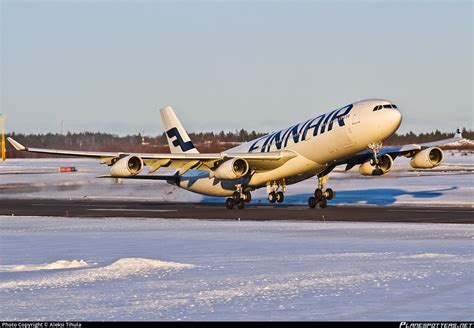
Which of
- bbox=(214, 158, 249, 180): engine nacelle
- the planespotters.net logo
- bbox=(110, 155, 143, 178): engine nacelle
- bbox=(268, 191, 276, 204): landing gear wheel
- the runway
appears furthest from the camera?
bbox=(268, 191, 276, 204): landing gear wheel

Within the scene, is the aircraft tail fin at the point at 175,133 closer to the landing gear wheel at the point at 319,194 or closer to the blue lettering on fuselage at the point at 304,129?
the blue lettering on fuselage at the point at 304,129

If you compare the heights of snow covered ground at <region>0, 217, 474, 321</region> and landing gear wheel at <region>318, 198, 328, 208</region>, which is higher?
landing gear wheel at <region>318, 198, 328, 208</region>

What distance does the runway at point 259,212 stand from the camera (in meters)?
37.2

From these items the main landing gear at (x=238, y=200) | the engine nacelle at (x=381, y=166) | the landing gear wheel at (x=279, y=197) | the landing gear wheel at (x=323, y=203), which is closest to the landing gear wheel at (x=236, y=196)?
the main landing gear at (x=238, y=200)

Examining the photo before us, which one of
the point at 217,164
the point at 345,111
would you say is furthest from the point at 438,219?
the point at 217,164

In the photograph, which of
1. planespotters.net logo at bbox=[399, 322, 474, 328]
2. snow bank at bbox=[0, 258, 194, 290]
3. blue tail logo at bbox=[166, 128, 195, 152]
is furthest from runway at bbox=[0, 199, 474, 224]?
planespotters.net logo at bbox=[399, 322, 474, 328]

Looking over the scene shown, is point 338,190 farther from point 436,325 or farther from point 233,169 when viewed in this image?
point 436,325

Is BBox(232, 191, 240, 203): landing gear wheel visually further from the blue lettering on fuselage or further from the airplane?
the blue lettering on fuselage

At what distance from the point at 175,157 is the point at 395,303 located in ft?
103

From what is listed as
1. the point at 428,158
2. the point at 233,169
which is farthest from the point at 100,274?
the point at 428,158

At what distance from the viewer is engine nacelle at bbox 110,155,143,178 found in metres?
43.5

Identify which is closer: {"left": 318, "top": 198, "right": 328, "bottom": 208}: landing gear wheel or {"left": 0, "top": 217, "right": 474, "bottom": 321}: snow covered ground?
{"left": 0, "top": 217, "right": 474, "bottom": 321}: snow covered ground

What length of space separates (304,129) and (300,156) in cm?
140

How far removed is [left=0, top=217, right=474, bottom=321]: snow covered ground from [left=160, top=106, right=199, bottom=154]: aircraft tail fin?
73.6ft
